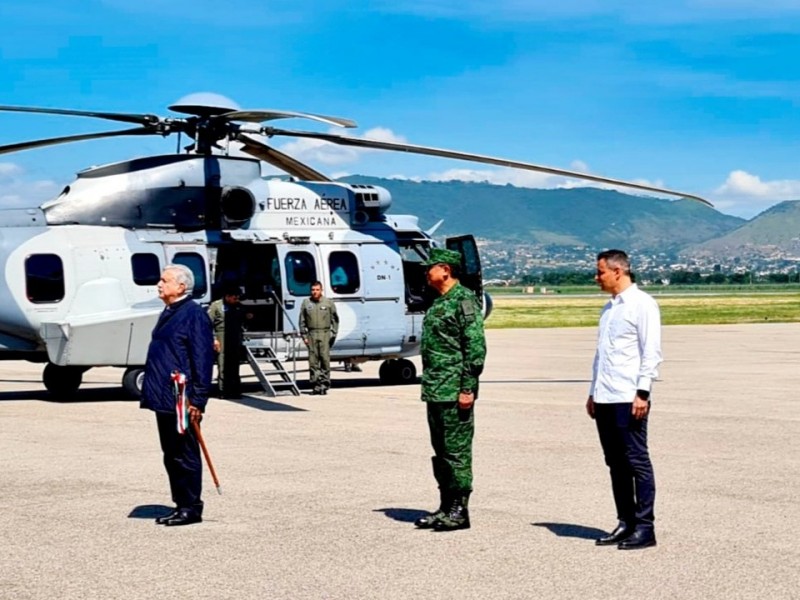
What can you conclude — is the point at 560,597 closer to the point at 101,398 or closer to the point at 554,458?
the point at 554,458

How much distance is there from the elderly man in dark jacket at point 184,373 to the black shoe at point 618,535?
9.31 ft

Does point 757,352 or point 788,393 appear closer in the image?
point 788,393

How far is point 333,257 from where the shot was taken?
19.6m

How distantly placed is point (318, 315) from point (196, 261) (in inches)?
79.7

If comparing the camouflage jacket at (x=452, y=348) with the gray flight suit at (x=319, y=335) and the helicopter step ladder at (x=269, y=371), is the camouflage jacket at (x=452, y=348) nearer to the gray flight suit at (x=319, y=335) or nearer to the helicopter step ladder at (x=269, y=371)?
the helicopter step ladder at (x=269, y=371)

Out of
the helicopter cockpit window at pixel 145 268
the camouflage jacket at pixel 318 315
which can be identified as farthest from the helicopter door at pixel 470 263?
the helicopter cockpit window at pixel 145 268

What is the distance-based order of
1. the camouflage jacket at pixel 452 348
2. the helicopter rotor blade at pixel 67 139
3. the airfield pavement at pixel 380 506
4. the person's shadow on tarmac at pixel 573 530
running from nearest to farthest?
the airfield pavement at pixel 380 506
the person's shadow on tarmac at pixel 573 530
the camouflage jacket at pixel 452 348
the helicopter rotor blade at pixel 67 139

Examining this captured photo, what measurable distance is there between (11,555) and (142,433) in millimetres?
6394

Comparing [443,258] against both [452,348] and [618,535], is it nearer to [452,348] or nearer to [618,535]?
[452,348]

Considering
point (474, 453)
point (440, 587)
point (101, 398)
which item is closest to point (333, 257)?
point (101, 398)

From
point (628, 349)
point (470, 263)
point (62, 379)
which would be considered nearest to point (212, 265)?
point (62, 379)

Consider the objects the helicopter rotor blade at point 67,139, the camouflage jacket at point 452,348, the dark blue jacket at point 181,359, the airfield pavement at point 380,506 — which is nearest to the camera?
the airfield pavement at point 380,506

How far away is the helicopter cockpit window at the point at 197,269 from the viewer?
59.7 ft

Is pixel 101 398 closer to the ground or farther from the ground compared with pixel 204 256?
closer to the ground
